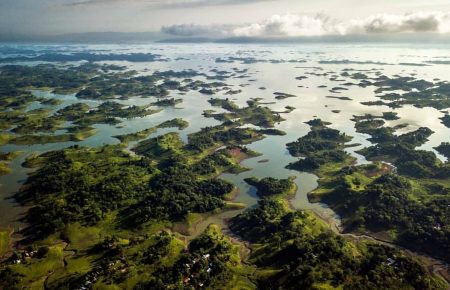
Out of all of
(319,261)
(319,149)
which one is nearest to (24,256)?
(319,261)

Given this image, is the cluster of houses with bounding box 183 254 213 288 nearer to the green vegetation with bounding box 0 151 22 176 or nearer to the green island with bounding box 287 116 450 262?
the green island with bounding box 287 116 450 262

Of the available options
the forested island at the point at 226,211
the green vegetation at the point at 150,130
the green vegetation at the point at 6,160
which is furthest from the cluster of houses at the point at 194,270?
the green vegetation at the point at 150,130

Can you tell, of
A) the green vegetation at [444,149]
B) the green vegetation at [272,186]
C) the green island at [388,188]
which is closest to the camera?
the green island at [388,188]

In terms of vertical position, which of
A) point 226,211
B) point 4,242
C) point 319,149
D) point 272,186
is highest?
→ point 272,186

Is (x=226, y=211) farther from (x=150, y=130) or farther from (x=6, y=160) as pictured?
(x=150, y=130)

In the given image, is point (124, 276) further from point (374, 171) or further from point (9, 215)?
point (374, 171)

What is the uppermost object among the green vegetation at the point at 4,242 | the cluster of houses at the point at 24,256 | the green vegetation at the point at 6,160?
the green vegetation at the point at 6,160

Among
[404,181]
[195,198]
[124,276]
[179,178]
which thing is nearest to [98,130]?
[179,178]

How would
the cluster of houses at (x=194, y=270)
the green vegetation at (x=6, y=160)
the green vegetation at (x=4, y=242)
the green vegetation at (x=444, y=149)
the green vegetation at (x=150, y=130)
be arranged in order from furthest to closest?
the green vegetation at (x=150, y=130) → the green vegetation at (x=444, y=149) → the green vegetation at (x=6, y=160) → the green vegetation at (x=4, y=242) → the cluster of houses at (x=194, y=270)

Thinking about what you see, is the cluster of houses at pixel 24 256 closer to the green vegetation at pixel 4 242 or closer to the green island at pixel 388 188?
the green vegetation at pixel 4 242

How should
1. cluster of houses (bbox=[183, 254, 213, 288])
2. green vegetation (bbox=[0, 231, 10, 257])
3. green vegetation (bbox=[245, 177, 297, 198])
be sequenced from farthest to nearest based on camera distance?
green vegetation (bbox=[245, 177, 297, 198]) → green vegetation (bbox=[0, 231, 10, 257]) → cluster of houses (bbox=[183, 254, 213, 288])

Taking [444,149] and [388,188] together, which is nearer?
[388,188]

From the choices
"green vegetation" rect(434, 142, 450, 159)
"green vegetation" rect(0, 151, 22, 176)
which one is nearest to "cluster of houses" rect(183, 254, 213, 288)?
"green vegetation" rect(0, 151, 22, 176)
